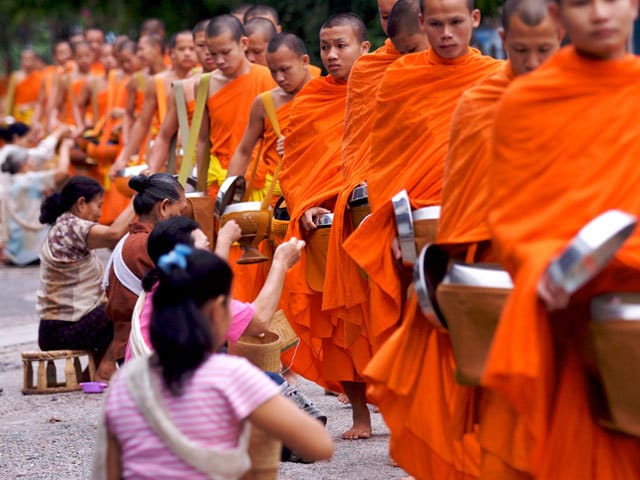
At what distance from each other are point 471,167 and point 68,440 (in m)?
2.85

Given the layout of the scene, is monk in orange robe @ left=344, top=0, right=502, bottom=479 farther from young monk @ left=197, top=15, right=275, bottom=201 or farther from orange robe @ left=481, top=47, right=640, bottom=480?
young monk @ left=197, top=15, right=275, bottom=201

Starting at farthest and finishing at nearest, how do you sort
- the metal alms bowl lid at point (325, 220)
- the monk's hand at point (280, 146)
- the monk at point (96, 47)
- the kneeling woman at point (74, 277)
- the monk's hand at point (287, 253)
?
the monk at point (96, 47) → the kneeling woman at point (74, 277) → the monk's hand at point (280, 146) → the metal alms bowl lid at point (325, 220) → the monk's hand at point (287, 253)

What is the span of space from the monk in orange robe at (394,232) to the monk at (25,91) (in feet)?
57.6

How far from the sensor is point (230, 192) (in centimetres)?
752

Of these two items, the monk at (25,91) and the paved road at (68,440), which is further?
the monk at (25,91)

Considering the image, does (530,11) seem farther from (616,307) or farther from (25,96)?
(25,96)

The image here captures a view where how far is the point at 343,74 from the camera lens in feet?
24.1

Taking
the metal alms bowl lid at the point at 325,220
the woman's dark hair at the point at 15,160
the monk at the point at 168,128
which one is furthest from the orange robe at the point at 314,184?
the woman's dark hair at the point at 15,160

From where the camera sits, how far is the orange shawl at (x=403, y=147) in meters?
5.72

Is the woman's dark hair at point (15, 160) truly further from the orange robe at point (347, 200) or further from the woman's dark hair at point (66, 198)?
the orange robe at point (347, 200)

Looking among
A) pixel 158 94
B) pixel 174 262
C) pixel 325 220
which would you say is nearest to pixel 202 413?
pixel 174 262

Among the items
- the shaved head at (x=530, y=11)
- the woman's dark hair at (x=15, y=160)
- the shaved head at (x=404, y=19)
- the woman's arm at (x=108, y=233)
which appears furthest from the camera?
the woman's dark hair at (x=15, y=160)

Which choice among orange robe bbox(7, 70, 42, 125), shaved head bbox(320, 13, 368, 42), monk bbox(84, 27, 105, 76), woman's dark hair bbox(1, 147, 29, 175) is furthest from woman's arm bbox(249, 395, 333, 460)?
orange robe bbox(7, 70, 42, 125)

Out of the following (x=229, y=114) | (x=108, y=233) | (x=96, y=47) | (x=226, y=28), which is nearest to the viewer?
(x=108, y=233)
